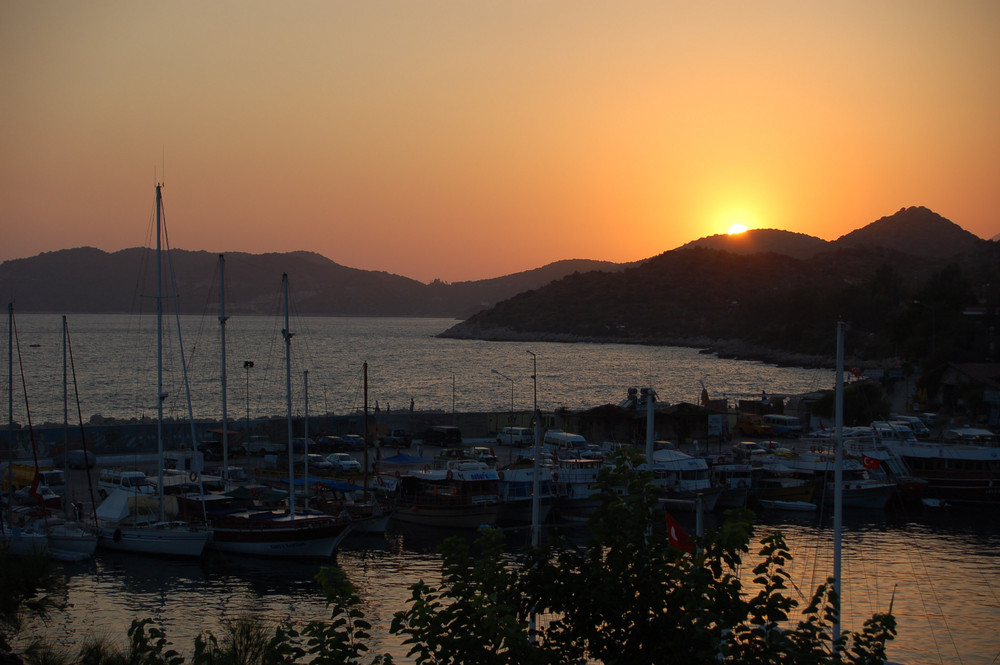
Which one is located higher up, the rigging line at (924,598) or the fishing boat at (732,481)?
the fishing boat at (732,481)

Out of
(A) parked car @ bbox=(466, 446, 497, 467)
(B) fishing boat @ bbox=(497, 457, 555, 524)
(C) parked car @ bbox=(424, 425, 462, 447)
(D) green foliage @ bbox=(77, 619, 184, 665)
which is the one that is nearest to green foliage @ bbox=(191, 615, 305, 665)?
(D) green foliage @ bbox=(77, 619, 184, 665)

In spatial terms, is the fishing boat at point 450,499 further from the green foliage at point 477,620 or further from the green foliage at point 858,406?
the green foliage at point 858,406

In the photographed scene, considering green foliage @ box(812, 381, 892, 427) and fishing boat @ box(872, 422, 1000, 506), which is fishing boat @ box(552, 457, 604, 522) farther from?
green foliage @ box(812, 381, 892, 427)

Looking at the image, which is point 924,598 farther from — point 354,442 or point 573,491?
point 354,442

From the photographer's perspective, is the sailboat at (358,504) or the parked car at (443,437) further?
the parked car at (443,437)

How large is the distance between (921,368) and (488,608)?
6230cm

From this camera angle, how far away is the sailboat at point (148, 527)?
2284 centimetres

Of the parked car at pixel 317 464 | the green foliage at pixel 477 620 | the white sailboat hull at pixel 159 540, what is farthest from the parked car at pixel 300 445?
the green foliage at pixel 477 620

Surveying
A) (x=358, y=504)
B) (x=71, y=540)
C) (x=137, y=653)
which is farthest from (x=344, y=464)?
(x=137, y=653)

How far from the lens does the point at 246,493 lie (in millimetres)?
25781

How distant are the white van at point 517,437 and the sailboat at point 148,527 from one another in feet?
58.9

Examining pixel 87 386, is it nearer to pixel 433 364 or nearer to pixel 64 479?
pixel 433 364

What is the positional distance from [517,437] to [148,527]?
19.9 meters

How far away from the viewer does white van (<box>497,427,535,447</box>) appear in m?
40.2
